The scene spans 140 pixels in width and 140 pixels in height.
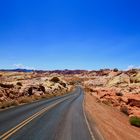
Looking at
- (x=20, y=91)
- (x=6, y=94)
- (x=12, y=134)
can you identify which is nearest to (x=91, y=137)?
(x=12, y=134)

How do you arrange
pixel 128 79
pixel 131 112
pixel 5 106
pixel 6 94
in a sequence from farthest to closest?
pixel 128 79 → pixel 6 94 → pixel 131 112 → pixel 5 106

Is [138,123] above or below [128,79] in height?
below

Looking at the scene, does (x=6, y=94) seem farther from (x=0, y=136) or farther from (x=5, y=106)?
(x=0, y=136)

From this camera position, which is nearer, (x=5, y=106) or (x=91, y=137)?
(x=91, y=137)

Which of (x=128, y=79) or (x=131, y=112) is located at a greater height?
(x=128, y=79)

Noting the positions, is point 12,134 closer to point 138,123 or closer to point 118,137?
point 118,137

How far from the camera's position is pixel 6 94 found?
37.4 metres

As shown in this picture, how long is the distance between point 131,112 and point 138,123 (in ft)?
40.4

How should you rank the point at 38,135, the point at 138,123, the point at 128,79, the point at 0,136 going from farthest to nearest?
the point at 128,79 → the point at 138,123 → the point at 38,135 → the point at 0,136

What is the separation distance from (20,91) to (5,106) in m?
17.4

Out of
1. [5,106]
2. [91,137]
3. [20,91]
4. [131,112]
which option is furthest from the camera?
[20,91]

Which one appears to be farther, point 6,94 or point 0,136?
point 6,94

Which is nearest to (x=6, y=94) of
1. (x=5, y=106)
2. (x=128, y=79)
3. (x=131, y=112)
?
(x=5, y=106)

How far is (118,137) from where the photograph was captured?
15.0 meters
